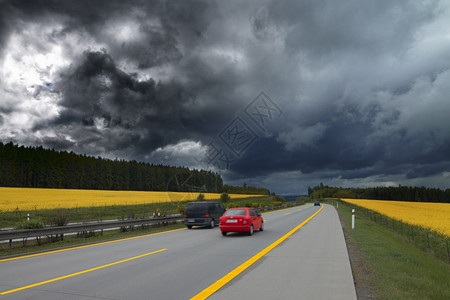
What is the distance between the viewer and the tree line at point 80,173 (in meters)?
80.8

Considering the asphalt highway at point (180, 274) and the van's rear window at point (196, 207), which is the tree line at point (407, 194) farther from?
the asphalt highway at point (180, 274)

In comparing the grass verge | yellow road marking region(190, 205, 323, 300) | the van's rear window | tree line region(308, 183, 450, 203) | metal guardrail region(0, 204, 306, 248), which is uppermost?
the van's rear window

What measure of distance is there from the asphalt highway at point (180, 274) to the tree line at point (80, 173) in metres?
57.3

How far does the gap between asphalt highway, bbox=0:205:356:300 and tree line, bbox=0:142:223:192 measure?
5725 centimetres

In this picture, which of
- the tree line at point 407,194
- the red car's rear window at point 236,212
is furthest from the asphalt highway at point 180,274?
the tree line at point 407,194

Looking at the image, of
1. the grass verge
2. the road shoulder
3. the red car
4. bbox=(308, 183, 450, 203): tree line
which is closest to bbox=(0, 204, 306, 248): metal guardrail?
the red car

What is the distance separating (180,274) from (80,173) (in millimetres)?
97331

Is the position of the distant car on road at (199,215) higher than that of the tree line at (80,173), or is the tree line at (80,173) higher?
the tree line at (80,173)

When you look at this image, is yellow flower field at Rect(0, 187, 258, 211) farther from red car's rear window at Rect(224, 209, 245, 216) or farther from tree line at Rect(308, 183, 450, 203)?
tree line at Rect(308, 183, 450, 203)

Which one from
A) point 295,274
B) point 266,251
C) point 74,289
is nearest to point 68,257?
point 74,289

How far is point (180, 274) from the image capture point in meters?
6.96

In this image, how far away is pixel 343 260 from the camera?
872 cm

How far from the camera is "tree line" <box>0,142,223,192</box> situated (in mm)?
80812

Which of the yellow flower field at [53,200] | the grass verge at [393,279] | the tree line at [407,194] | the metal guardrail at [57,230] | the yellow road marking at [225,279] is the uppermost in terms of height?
the yellow flower field at [53,200]
